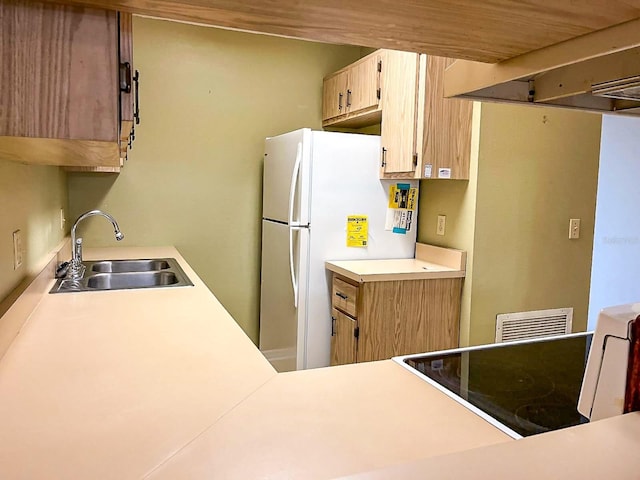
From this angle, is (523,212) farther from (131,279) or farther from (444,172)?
(131,279)

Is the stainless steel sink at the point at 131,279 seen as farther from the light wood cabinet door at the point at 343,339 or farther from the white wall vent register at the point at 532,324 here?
the white wall vent register at the point at 532,324

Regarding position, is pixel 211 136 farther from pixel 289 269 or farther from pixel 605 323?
pixel 605 323

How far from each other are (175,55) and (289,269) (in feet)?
5.70

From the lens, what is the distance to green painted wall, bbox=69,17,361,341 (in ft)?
11.2

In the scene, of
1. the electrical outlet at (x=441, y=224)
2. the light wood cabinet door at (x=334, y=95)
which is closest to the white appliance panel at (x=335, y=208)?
the electrical outlet at (x=441, y=224)

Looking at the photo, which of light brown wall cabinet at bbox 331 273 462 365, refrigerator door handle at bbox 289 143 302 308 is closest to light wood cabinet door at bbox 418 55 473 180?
light brown wall cabinet at bbox 331 273 462 365

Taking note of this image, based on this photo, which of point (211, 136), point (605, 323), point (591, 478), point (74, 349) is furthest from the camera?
point (211, 136)

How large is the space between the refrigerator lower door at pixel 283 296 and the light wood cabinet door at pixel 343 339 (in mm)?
183

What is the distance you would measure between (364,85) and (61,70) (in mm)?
2650

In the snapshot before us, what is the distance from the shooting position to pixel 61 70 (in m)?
0.71

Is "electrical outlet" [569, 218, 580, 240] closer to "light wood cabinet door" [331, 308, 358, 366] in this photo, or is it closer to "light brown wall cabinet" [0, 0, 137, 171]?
"light wood cabinet door" [331, 308, 358, 366]

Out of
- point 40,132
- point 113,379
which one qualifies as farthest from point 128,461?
point 40,132

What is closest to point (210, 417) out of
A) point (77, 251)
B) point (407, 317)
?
point (77, 251)

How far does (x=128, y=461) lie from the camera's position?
79 cm
